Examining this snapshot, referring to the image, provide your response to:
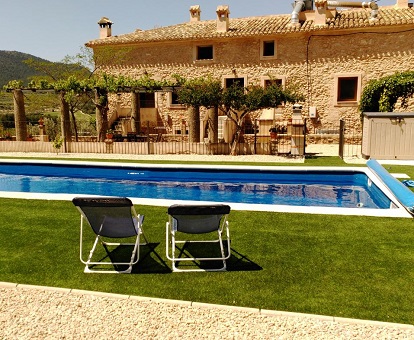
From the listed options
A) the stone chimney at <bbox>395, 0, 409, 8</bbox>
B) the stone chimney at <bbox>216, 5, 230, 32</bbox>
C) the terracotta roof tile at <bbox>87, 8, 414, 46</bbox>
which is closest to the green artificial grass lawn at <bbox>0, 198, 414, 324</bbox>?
the terracotta roof tile at <bbox>87, 8, 414, 46</bbox>

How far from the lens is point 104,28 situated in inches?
1012

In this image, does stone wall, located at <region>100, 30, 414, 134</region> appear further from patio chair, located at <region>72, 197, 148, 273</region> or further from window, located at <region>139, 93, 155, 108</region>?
patio chair, located at <region>72, 197, 148, 273</region>

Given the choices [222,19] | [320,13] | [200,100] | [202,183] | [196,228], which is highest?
[222,19]

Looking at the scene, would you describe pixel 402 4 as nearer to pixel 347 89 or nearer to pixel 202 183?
pixel 347 89

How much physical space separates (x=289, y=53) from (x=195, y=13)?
8841 millimetres

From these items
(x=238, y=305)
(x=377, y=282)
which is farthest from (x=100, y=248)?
(x=377, y=282)

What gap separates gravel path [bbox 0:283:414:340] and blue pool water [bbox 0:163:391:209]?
231 inches

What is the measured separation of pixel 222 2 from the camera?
24031mm

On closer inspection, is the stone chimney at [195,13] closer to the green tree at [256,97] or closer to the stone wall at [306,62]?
the stone wall at [306,62]

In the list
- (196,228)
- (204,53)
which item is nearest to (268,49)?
(204,53)

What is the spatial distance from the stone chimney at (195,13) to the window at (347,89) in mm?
11294

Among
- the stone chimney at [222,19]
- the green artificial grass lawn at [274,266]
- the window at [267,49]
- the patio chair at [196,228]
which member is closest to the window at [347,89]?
the window at [267,49]

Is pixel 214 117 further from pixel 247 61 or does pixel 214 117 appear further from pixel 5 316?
pixel 5 316

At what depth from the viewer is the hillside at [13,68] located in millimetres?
74688
